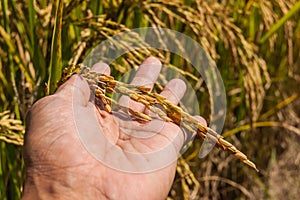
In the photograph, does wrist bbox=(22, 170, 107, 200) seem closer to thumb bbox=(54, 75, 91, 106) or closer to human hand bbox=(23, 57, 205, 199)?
human hand bbox=(23, 57, 205, 199)

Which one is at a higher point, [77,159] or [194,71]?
[77,159]

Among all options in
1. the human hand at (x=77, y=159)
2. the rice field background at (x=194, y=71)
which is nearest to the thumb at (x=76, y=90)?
the human hand at (x=77, y=159)

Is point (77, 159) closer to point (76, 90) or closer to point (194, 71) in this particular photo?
point (76, 90)

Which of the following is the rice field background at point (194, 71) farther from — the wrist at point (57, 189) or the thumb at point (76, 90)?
the wrist at point (57, 189)

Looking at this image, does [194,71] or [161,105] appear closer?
[161,105]

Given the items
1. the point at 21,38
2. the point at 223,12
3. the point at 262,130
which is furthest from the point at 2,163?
the point at 262,130

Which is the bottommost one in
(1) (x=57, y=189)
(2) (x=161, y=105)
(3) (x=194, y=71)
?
(3) (x=194, y=71)

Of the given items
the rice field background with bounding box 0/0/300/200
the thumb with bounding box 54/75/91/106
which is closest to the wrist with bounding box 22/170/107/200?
the thumb with bounding box 54/75/91/106

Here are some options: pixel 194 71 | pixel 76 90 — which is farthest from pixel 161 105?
pixel 194 71
